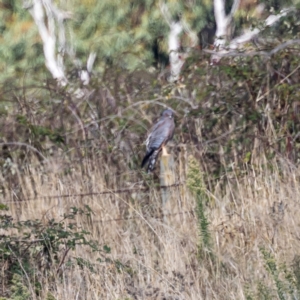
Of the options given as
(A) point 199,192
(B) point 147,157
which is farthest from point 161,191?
(A) point 199,192

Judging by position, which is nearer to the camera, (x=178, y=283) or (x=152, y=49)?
(x=178, y=283)

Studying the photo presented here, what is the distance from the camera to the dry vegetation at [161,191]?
5068mm

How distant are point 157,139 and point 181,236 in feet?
7.76

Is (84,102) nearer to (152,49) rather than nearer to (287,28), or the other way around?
(287,28)

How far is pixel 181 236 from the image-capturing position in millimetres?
6023

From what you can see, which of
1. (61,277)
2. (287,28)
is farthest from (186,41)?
(61,277)

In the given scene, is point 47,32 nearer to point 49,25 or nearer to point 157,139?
point 49,25

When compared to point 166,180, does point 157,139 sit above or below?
A: above

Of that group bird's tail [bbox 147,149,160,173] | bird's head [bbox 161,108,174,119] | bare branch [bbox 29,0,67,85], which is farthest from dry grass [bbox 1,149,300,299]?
bare branch [bbox 29,0,67,85]

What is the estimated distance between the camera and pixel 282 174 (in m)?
7.59

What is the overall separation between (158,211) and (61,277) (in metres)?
1.62

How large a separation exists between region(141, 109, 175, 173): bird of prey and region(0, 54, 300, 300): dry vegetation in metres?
0.20

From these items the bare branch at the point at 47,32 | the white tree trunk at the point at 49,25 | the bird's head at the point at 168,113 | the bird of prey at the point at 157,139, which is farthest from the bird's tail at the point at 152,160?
the bare branch at the point at 47,32

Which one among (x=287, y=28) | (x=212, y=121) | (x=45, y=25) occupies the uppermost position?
(x=45, y=25)
